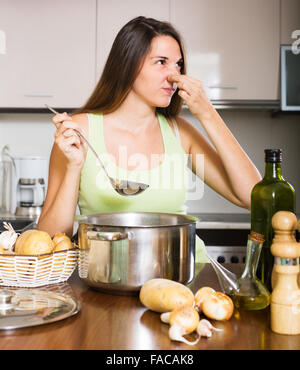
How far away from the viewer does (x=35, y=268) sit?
2.99 ft

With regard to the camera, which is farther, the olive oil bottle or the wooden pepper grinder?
the olive oil bottle

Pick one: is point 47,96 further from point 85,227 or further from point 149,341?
point 149,341

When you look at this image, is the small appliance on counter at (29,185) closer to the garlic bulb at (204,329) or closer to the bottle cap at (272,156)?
the bottle cap at (272,156)

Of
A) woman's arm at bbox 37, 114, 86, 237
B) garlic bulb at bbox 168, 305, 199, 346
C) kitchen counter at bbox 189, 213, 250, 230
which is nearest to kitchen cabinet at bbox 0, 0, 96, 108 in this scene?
kitchen counter at bbox 189, 213, 250, 230

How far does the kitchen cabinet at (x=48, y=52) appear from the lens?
2.83m

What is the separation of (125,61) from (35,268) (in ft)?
2.82

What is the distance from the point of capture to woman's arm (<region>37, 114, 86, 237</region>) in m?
1.19

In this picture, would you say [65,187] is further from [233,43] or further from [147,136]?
[233,43]

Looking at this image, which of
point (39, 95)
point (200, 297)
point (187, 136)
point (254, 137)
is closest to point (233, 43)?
point (254, 137)

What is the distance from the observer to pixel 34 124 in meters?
3.13

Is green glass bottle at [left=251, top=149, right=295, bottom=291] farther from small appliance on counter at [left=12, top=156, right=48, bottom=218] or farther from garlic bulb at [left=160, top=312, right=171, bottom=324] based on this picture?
small appliance on counter at [left=12, top=156, right=48, bottom=218]

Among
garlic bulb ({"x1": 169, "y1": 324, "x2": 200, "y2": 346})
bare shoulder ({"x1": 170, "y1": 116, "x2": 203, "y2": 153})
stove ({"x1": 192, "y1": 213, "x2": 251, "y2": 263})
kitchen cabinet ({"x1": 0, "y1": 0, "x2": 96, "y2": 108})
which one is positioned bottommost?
stove ({"x1": 192, "y1": 213, "x2": 251, "y2": 263})

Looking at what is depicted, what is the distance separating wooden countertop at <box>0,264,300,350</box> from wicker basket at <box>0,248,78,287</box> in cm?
12

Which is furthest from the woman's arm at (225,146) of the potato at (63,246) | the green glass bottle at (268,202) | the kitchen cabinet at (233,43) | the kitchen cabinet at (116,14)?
the kitchen cabinet at (116,14)
